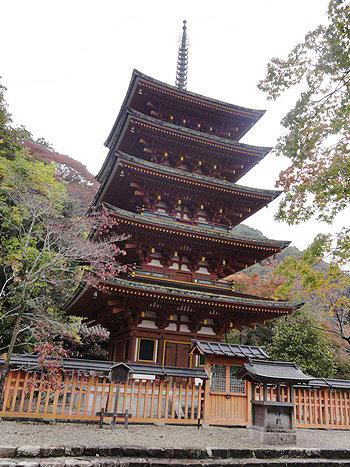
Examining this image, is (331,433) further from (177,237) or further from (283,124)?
(283,124)

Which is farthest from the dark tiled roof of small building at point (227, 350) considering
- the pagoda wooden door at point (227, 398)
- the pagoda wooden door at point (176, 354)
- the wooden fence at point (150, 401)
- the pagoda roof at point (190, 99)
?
the pagoda roof at point (190, 99)

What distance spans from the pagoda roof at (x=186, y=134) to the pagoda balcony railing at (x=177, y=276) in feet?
17.1

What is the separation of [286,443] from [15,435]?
5.50 meters

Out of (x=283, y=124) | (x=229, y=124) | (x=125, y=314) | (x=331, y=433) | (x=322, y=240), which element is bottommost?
(x=331, y=433)

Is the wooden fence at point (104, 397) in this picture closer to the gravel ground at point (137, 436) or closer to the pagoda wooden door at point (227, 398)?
the gravel ground at point (137, 436)

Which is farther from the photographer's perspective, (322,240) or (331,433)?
(331,433)

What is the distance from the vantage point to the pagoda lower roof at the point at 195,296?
10845 millimetres

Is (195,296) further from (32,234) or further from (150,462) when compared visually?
(32,234)

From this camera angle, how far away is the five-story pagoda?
12.0 meters

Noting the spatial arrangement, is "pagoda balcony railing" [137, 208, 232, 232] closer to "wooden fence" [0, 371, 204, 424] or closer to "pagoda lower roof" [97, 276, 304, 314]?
"pagoda lower roof" [97, 276, 304, 314]

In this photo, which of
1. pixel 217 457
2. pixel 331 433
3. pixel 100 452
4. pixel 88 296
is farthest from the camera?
pixel 88 296

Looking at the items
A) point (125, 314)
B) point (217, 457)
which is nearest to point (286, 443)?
point (217, 457)

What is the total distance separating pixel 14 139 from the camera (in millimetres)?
23125

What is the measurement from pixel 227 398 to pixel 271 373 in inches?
97.1
